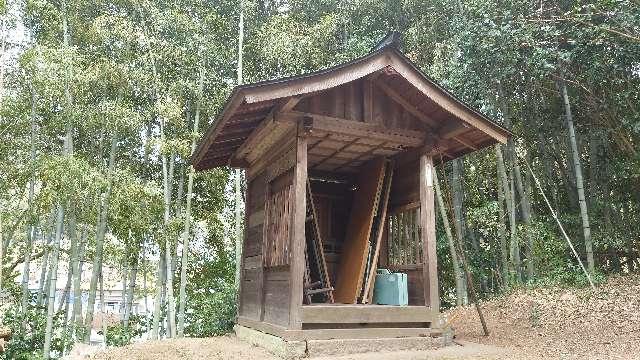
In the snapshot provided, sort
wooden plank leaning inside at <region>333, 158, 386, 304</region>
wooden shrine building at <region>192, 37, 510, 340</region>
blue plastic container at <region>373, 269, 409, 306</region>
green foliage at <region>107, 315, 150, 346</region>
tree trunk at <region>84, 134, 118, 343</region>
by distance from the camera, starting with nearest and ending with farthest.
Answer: wooden shrine building at <region>192, 37, 510, 340</region>, blue plastic container at <region>373, 269, 409, 306</region>, wooden plank leaning inside at <region>333, 158, 386, 304</region>, tree trunk at <region>84, 134, 118, 343</region>, green foliage at <region>107, 315, 150, 346</region>

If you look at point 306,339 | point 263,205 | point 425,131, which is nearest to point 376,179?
point 425,131

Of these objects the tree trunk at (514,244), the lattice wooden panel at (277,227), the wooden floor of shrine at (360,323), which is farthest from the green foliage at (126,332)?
the tree trunk at (514,244)

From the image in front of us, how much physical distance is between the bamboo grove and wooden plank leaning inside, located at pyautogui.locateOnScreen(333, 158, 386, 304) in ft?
7.30

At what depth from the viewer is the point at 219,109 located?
10219mm

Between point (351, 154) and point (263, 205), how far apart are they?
57.5 inches

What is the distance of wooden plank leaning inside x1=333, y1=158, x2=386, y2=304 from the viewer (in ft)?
20.6

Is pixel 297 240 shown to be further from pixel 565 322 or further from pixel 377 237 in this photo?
pixel 565 322

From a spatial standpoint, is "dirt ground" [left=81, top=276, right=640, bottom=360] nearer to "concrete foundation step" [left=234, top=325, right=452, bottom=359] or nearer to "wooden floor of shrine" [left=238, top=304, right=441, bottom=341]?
"concrete foundation step" [left=234, top=325, right=452, bottom=359]

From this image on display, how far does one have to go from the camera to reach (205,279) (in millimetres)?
14914

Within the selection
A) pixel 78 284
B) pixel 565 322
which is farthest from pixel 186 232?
pixel 565 322

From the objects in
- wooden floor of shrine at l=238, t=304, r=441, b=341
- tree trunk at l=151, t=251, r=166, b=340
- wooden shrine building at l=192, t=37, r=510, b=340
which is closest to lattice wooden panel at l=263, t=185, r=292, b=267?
wooden shrine building at l=192, t=37, r=510, b=340

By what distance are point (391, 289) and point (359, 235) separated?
3.26 feet

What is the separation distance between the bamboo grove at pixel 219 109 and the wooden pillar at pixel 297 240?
14.0ft

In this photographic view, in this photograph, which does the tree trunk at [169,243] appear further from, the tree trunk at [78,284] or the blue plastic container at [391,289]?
the blue plastic container at [391,289]
